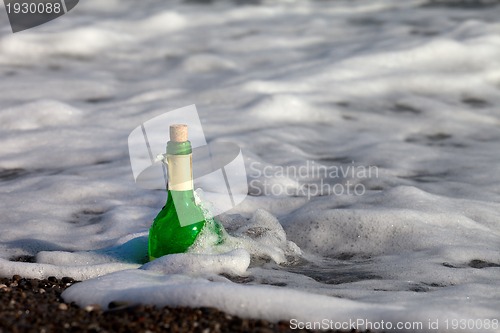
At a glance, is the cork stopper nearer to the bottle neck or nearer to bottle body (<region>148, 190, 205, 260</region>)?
the bottle neck

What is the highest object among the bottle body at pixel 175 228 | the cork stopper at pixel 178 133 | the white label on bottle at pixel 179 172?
the cork stopper at pixel 178 133

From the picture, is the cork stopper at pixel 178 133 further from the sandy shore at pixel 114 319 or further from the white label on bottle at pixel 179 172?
the sandy shore at pixel 114 319

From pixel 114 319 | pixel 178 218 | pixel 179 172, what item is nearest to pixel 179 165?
pixel 179 172

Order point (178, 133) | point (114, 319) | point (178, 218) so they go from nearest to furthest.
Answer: point (114, 319), point (178, 133), point (178, 218)

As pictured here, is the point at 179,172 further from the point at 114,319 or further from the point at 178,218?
the point at 114,319

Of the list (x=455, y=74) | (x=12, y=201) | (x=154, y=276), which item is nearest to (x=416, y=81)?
(x=455, y=74)

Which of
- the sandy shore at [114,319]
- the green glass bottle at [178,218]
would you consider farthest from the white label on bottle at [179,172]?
the sandy shore at [114,319]

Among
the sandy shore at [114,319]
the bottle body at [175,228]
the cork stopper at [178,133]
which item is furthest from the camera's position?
the bottle body at [175,228]

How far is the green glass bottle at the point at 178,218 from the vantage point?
2611mm

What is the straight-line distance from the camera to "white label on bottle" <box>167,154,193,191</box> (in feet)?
8.43

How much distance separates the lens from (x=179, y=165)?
8.48 feet

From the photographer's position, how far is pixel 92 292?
2316mm

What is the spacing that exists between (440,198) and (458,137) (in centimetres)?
138

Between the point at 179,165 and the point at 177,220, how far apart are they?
0.20 m
